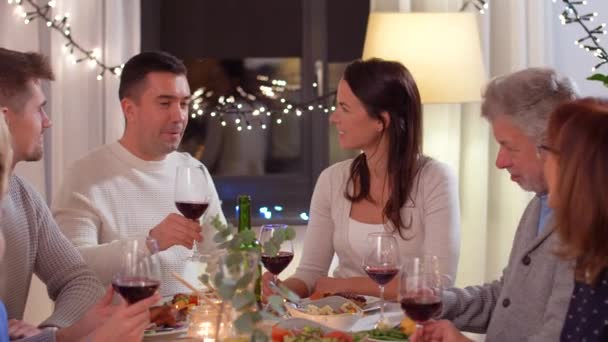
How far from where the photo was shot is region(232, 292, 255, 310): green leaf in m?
1.58

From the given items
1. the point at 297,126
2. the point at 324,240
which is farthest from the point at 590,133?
the point at 297,126

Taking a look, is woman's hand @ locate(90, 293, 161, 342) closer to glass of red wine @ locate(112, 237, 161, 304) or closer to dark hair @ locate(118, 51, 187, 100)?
glass of red wine @ locate(112, 237, 161, 304)

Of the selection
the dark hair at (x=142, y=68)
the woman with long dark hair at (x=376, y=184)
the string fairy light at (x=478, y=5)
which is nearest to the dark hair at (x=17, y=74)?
the dark hair at (x=142, y=68)

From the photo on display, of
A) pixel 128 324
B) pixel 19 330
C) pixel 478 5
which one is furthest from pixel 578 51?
pixel 128 324

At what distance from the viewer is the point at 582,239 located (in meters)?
1.77

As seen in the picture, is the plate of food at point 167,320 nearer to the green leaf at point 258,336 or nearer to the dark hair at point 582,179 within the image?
the green leaf at point 258,336

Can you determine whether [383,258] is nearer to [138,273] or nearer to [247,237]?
[247,237]

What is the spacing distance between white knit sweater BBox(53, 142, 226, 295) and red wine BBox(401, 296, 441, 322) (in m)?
1.31

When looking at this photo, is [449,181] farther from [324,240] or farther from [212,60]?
[212,60]

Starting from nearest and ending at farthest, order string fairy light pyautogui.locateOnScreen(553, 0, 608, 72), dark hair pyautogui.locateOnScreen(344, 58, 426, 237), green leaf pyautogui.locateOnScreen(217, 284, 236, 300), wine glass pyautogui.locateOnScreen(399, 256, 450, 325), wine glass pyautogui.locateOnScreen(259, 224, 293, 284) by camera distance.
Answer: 1. green leaf pyautogui.locateOnScreen(217, 284, 236, 300)
2. wine glass pyautogui.locateOnScreen(399, 256, 450, 325)
3. wine glass pyautogui.locateOnScreen(259, 224, 293, 284)
4. dark hair pyautogui.locateOnScreen(344, 58, 426, 237)
5. string fairy light pyautogui.locateOnScreen(553, 0, 608, 72)

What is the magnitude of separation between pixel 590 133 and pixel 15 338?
1348 mm

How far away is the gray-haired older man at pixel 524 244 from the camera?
87.8 inches

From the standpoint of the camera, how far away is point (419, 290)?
199 cm

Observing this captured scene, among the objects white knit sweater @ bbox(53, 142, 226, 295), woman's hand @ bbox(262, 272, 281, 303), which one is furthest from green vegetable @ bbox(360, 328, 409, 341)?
white knit sweater @ bbox(53, 142, 226, 295)
